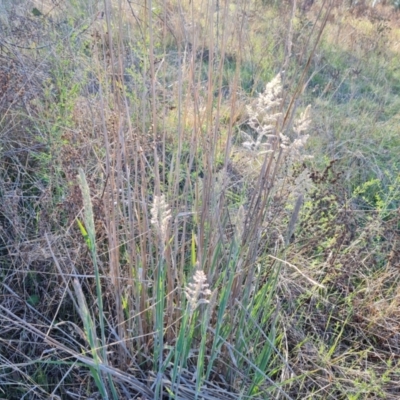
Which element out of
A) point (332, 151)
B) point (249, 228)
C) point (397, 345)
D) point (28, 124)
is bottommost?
point (397, 345)

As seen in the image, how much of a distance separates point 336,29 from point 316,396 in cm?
437

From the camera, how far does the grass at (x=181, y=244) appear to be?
1.01 m

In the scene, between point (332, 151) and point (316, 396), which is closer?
point (316, 396)

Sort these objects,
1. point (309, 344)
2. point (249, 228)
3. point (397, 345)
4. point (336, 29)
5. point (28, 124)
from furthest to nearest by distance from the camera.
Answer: point (336, 29) → point (28, 124) → point (397, 345) → point (309, 344) → point (249, 228)

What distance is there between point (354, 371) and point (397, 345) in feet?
0.90

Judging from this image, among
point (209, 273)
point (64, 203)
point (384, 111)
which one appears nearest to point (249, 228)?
point (209, 273)

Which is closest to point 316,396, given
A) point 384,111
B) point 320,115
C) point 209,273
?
point 209,273

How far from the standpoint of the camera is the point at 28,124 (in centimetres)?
192

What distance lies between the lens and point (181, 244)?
4.13 feet

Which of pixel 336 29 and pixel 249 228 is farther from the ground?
pixel 249 228

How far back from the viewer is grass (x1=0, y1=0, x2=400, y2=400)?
1009 millimetres

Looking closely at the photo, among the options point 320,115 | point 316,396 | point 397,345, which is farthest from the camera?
point 320,115

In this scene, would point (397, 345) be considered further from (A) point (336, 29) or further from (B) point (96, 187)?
(A) point (336, 29)

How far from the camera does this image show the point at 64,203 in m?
1.42
